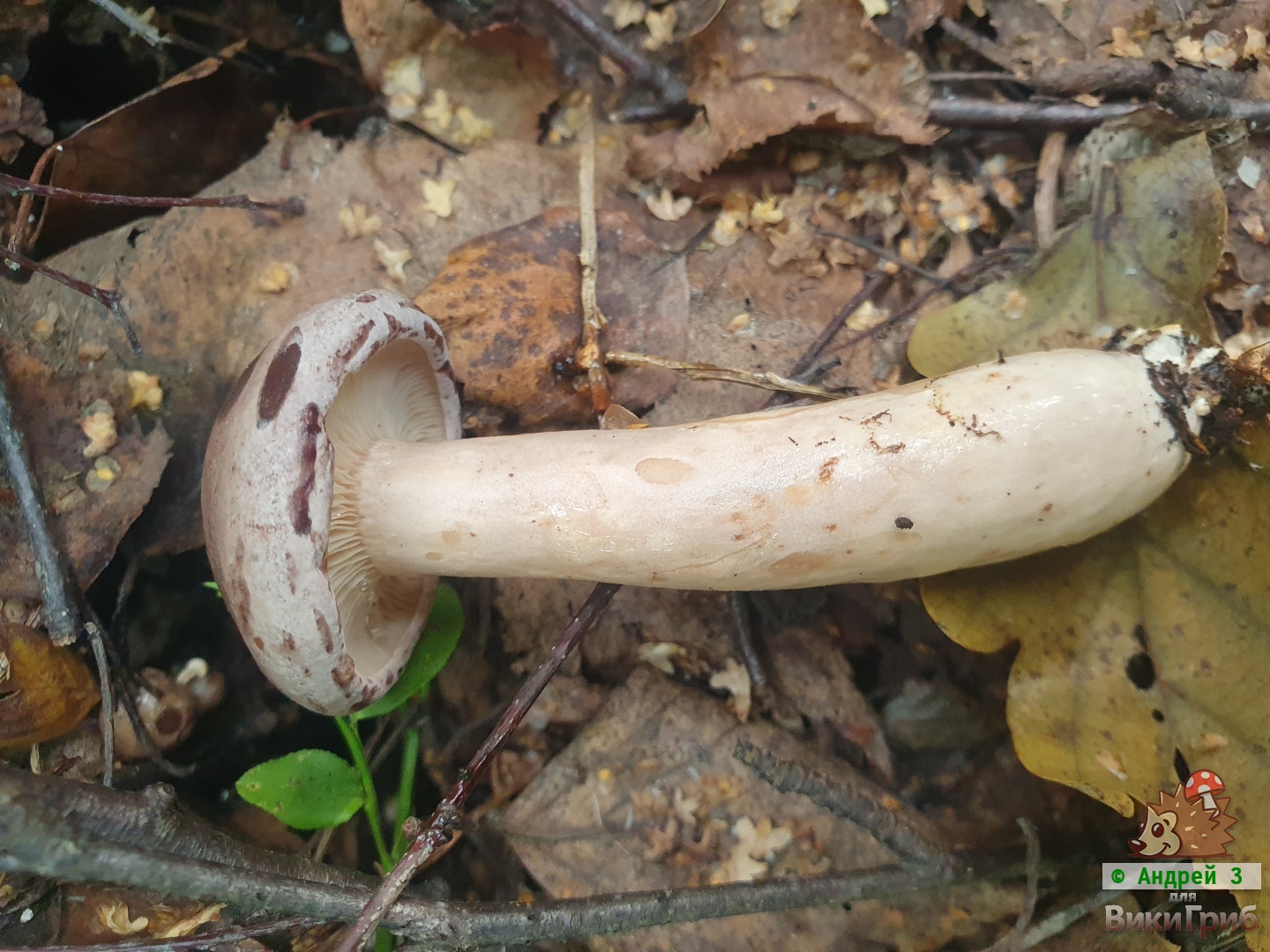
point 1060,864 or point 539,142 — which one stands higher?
point 539,142

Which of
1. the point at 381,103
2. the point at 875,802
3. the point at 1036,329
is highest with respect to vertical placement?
the point at 381,103

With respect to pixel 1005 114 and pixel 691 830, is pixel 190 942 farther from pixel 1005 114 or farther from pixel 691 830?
pixel 1005 114

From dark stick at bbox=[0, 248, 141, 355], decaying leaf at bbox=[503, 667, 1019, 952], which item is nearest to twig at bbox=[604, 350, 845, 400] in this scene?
decaying leaf at bbox=[503, 667, 1019, 952]

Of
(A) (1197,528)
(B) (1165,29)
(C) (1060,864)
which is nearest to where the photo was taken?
(A) (1197,528)

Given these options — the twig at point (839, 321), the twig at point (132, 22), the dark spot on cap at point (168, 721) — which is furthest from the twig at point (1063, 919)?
the twig at point (132, 22)

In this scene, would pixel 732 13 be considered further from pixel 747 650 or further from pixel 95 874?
pixel 95 874

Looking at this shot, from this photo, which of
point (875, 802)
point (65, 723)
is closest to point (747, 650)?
point (875, 802)

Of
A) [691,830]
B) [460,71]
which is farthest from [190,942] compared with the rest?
[460,71]

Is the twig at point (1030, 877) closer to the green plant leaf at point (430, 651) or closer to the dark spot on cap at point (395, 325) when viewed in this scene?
the green plant leaf at point (430, 651)
